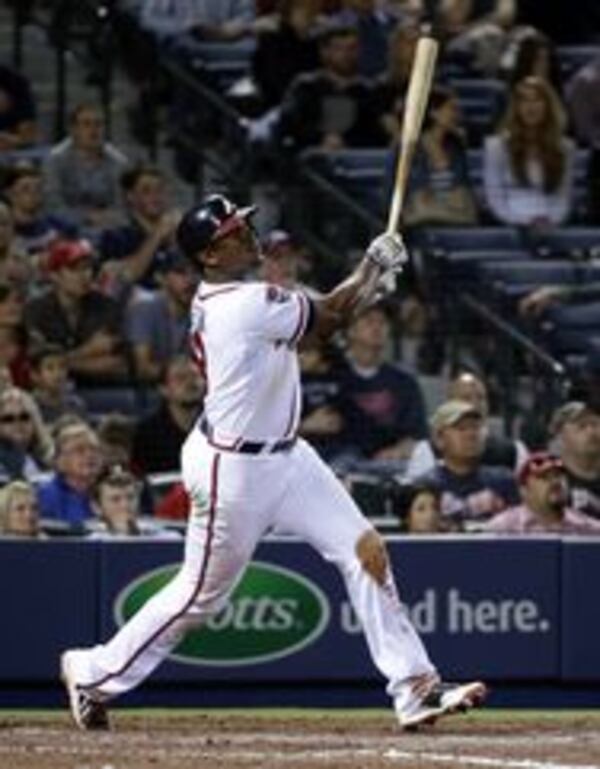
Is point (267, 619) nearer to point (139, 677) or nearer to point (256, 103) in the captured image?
point (139, 677)

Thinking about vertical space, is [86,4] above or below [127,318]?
above

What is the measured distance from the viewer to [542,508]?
43.5 feet

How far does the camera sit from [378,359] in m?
14.6

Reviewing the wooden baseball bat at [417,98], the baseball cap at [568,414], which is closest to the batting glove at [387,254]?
the wooden baseball bat at [417,98]

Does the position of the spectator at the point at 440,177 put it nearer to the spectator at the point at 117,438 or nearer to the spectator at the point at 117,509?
the spectator at the point at 117,438

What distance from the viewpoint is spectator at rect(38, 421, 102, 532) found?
13.0m

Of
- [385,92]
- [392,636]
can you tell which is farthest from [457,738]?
[385,92]

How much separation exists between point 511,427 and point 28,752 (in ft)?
17.2

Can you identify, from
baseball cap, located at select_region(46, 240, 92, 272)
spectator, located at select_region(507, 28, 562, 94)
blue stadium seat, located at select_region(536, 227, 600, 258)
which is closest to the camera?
baseball cap, located at select_region(46, 240, 92, 272)

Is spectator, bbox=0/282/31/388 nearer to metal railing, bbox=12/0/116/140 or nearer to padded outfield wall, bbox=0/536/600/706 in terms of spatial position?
padded outfield wall, bbox=0/536/600/706

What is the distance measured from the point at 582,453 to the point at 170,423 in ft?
5.97

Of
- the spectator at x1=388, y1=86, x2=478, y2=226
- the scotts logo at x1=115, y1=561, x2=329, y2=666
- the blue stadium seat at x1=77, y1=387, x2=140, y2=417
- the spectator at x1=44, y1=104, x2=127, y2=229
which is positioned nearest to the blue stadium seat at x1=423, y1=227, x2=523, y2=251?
the spectator at x1=388, y1=86, x2=478, y2=226

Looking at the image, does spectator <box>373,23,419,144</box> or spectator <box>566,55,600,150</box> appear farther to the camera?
spectator <box>566,55,600,150</box>

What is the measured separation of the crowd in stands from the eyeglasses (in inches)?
0.6
